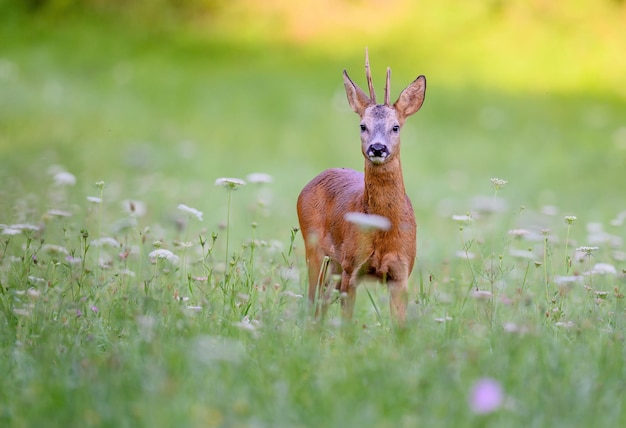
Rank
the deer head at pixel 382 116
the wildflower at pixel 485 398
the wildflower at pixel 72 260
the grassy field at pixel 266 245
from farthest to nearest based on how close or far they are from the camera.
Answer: the deer head at pixel 382 116, the wildflower at pixel 72 260, the grassy field at pixel 266 245, the wildflower at pixel 485 398

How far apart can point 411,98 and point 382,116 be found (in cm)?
27

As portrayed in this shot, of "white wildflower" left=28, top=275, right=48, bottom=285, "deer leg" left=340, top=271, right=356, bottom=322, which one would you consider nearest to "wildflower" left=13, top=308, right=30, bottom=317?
"white wildflower" left=28, top=275, right=48, bottom=285

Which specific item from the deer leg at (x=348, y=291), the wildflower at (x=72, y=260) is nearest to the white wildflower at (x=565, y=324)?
the deer leg at (x=348, y=291)

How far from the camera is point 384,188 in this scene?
5469mm

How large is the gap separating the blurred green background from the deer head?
5.30 meters

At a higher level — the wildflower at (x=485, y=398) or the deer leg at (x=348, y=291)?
the deer leg at (x=348, y=291)

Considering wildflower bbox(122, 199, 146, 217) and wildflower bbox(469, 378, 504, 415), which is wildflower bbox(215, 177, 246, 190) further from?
wildflower bbox(469, 378, 504, 415)

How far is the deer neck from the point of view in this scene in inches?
215

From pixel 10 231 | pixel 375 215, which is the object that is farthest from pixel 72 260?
pixel 375 215

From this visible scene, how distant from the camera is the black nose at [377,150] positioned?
5.30 m

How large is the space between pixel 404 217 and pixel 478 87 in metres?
14.4

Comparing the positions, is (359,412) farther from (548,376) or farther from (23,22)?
(23,22)

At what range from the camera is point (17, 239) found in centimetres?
810

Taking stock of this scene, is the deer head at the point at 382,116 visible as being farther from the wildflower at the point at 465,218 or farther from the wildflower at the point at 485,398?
the wildflower at the point at 485,398
